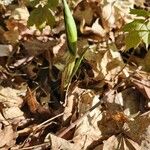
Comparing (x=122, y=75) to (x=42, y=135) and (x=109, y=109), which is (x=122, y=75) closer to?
(x=109, y=109)

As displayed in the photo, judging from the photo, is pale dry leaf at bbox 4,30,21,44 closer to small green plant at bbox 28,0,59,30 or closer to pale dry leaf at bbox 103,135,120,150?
small green plant at bbox 28,0,59,30

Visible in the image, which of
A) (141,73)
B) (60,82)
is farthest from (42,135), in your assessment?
(141,73)

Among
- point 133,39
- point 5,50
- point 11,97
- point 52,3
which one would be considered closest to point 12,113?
point 11,97

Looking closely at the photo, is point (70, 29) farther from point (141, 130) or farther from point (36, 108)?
point (141, 130)

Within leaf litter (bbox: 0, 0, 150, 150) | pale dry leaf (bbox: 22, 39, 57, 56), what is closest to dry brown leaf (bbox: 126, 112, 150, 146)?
leaf litter (bbox: 0, 0, 150, 150)

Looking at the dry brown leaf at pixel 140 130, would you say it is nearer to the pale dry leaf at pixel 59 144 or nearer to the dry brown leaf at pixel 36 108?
the pale dry leaf at pixel 59 144

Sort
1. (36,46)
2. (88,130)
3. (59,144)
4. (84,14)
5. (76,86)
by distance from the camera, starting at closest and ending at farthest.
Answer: (59,144)
(88,130)
(76,86)
(36,46)
(84,14)

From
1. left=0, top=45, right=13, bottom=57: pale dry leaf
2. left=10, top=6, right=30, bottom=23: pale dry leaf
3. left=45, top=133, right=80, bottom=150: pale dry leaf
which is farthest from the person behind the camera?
left=10, top=6, right=30, bottom=23: pale dry leaf

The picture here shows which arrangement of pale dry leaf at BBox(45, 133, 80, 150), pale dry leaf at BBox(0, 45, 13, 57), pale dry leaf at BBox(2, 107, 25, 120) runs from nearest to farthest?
1. pale dry leaf at BBox(45, 133, 80, 150)
2. pale dry leaf at BBox(2, 107, 25, 120)
3. pale dry leaf at BBox(0, 45, 13, 57)
